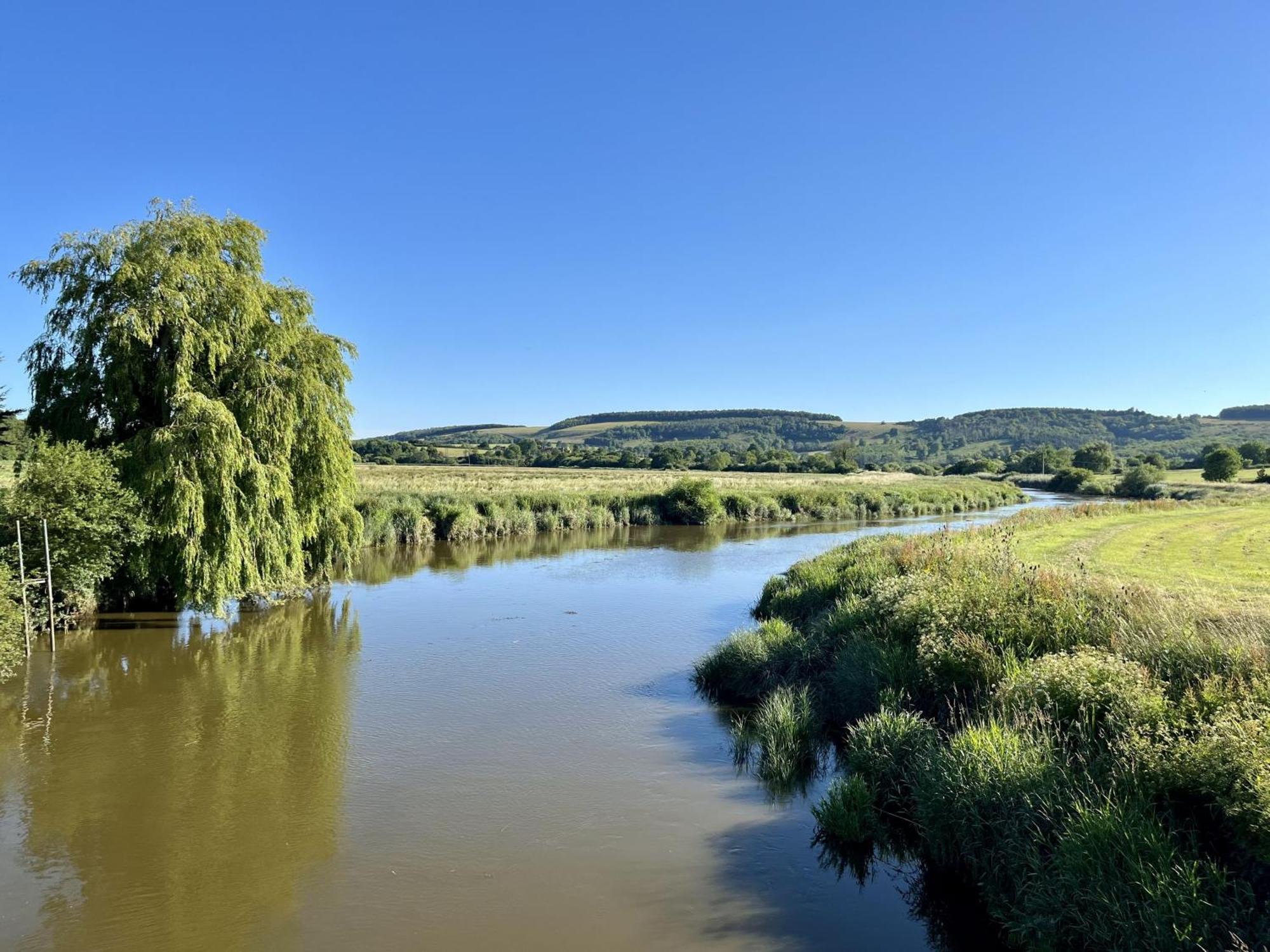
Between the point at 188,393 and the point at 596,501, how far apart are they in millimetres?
28150

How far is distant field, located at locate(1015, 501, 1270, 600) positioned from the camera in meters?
14.2

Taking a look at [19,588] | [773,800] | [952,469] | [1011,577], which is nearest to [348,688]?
[19,588]

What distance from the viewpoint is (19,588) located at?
12719 mm

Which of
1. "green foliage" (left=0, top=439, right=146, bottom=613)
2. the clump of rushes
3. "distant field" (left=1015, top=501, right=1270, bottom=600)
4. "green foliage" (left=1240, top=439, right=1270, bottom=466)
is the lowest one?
the clump of rushes

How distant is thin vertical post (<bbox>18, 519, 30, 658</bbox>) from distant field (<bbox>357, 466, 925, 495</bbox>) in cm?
2351

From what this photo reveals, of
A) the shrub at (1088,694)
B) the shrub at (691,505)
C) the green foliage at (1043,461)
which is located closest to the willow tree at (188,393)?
the shrub at (1088,694)

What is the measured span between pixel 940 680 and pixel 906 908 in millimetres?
3350

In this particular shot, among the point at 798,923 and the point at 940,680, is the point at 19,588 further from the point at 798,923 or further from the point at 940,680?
the point at 940,680

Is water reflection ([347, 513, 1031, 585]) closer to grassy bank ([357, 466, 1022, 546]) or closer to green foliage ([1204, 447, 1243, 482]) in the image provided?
grassy bank ([357, 466, 1022, 546])

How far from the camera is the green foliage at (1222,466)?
64.2 m

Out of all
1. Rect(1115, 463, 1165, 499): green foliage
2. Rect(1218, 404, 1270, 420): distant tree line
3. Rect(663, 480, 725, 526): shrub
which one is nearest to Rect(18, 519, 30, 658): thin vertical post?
Rect(663, 480, 725, 526): shrub

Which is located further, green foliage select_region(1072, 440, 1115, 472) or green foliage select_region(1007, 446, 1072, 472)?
green foliage select_region(1007, 446, 1072, 472)

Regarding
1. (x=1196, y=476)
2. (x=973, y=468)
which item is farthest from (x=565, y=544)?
(x=973, y=468)

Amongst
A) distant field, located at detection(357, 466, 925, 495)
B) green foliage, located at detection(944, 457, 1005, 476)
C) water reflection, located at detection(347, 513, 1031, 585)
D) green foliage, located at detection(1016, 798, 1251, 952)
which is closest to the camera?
green foliage, located at detection(1016, 798, 1251, 952)
